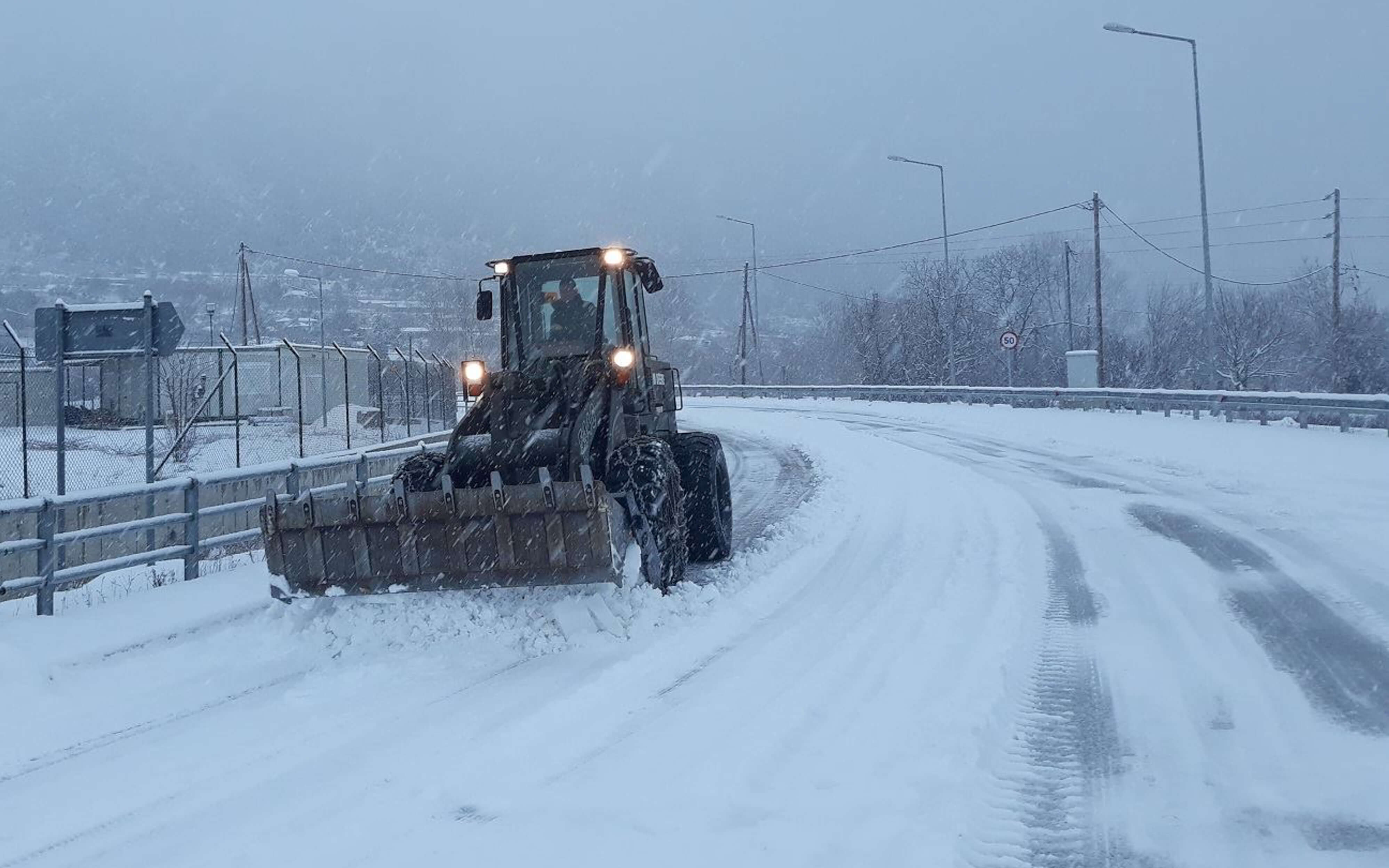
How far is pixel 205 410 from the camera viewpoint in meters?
27.8

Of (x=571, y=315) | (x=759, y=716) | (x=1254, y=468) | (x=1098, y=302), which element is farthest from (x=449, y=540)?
(x=1098, y=302)

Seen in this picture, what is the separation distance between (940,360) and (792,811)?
47775mm

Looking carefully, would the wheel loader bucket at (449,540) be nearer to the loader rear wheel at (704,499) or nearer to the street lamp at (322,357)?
the loader rear wheel at (704,499)

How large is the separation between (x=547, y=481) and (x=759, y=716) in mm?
2213

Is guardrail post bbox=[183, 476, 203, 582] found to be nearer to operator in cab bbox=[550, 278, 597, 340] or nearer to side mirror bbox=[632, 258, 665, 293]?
operator in cab bbox=[550, 278, 597, 340]

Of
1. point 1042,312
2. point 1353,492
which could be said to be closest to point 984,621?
point 1353,492

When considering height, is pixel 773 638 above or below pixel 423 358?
below

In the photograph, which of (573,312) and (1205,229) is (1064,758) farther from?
(1205,229)

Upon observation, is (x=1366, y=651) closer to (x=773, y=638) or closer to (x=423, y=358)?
(x=773, y=638)

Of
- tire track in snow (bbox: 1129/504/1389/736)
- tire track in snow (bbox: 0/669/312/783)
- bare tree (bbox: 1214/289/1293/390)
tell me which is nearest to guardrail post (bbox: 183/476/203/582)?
tire track in snow (bbox: 0/669/312/783)

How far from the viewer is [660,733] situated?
5426 millimetres

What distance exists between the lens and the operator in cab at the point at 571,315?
9375 millimetres

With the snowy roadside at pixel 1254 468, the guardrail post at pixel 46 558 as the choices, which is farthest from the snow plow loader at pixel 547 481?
the snowy roadside at pixel 1254 468

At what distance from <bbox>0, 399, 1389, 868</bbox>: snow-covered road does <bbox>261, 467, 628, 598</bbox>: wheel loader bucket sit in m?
0.29
